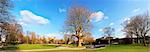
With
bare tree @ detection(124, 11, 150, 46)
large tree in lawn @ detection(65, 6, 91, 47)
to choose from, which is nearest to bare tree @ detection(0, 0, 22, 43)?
large tree in lawn @ detection(65, 6, 91, 47)

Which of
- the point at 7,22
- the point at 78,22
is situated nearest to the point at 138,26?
the point at 78,22

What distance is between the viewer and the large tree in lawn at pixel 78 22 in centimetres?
4150

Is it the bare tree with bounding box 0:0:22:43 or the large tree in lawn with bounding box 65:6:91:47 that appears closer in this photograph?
the bare tree with bounding box 0:0:22:43

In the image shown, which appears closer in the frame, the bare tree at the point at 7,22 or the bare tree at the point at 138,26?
the bare tree at the point at 7,22

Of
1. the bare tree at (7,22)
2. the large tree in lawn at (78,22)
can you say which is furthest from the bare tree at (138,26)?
the bare tree at (7,22)

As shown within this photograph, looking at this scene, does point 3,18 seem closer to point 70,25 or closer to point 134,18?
point 70,25

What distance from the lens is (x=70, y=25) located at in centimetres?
4172

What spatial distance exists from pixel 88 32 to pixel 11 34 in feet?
67.0

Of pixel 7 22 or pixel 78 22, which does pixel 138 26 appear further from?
pixel 7 22

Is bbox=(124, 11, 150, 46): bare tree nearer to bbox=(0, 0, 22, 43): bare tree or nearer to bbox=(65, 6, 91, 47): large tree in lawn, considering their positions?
bbox=(65, 6, 91, 47): large tree in lawn

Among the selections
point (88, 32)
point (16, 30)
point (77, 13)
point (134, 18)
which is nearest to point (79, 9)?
point (77, 13)

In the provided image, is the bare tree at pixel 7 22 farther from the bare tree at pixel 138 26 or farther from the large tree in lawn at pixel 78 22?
the bare tree at pixel 138 26

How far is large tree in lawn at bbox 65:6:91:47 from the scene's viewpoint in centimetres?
4150

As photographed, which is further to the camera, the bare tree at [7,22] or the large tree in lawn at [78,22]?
the large tree in lawn at [78,22]
